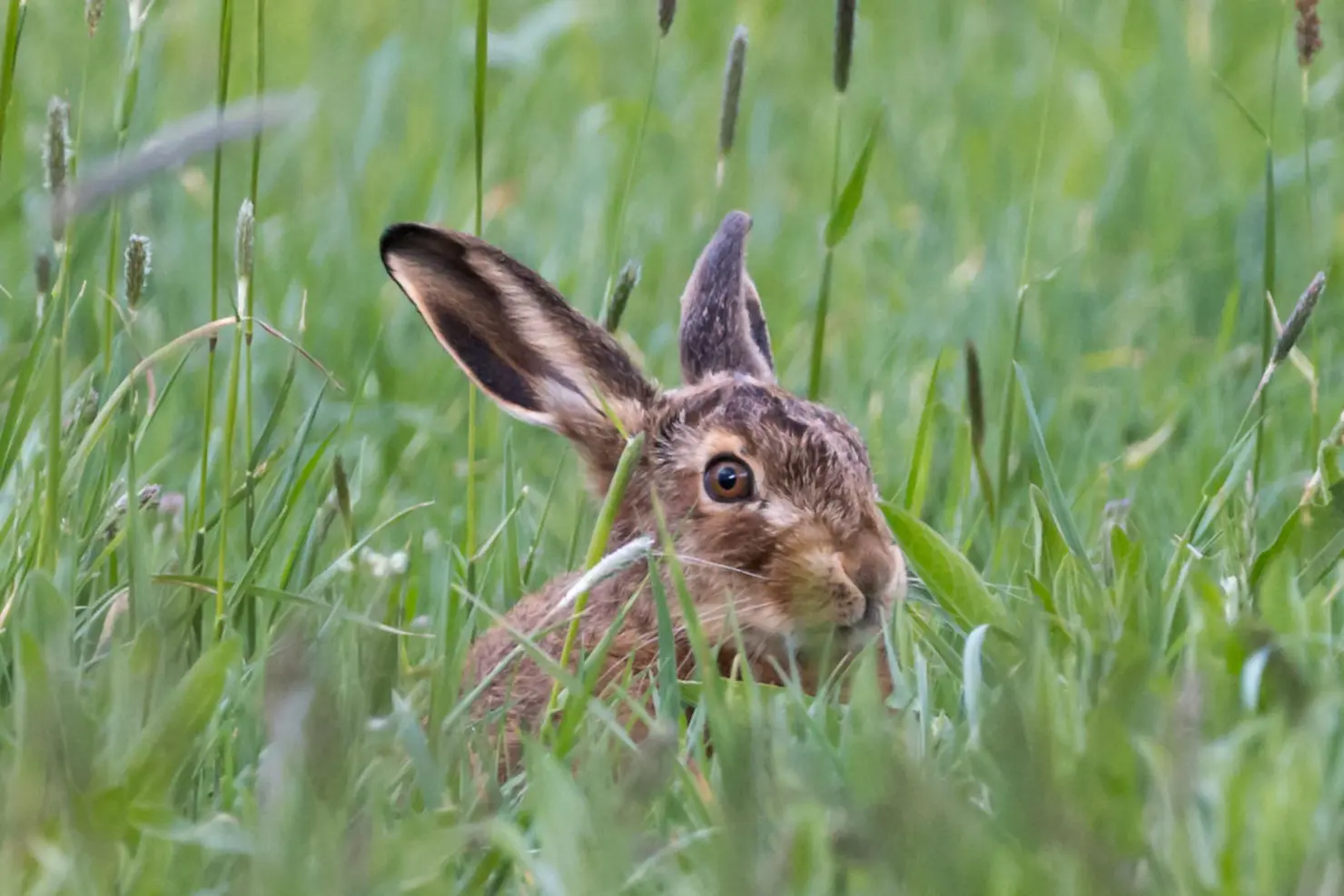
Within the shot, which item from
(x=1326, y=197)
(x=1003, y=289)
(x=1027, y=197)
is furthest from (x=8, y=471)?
(x=1326, y=197)

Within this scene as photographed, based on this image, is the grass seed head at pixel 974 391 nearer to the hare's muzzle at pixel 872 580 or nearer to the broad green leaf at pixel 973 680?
the hare's muzzle at pixel 872 580

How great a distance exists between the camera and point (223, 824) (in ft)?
7.65

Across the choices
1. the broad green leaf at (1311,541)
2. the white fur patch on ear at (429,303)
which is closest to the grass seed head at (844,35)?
the white fur patch on ear at (429,303)

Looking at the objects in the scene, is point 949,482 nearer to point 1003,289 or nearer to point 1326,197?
point 1003,289

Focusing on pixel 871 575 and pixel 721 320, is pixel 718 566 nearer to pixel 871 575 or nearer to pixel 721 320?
pixel 871 575

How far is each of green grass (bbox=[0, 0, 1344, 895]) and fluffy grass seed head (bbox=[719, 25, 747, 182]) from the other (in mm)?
237

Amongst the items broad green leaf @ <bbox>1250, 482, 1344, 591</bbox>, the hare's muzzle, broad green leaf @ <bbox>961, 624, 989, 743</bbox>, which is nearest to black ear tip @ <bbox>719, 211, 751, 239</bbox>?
the hare's muzzle

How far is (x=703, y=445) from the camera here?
4.12 meters

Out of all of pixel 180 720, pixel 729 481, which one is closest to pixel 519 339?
pixel 729 481

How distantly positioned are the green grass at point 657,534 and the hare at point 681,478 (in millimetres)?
133

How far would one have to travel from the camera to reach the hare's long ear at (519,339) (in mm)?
3980

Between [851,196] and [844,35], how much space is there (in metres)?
0.32

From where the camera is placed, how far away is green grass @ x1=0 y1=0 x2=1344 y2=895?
2.28 metres

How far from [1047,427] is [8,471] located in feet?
8.83
